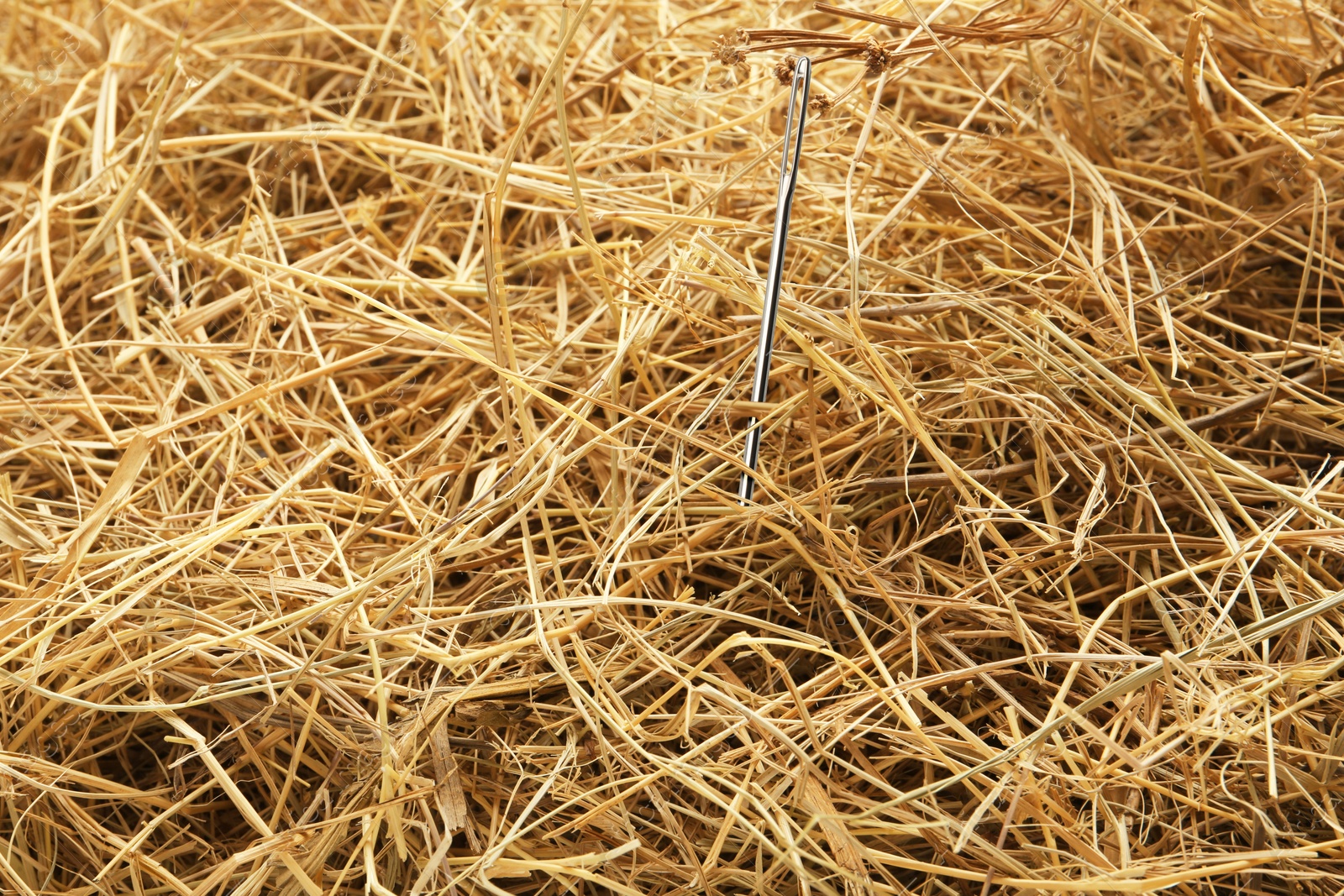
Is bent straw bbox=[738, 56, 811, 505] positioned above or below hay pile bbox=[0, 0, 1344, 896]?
above

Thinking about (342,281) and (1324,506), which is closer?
(1324,506)

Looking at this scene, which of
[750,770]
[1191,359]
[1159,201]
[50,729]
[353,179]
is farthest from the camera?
[353,179]

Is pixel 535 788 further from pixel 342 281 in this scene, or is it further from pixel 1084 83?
pixel 1084 83

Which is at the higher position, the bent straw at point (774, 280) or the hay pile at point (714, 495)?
the bent straw at point (774, 280)

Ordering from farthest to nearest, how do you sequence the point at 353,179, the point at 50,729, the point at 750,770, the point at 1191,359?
the point at 353,179 → the point at 1191,359 → the point at 50,729 → the point at 750,770

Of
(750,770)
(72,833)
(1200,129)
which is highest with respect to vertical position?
(1200,129)

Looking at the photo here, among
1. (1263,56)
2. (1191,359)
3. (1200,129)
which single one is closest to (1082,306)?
(1191,359)

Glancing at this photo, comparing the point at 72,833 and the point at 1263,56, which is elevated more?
the point at 1263,56

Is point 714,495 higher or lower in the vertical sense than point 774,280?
lower
